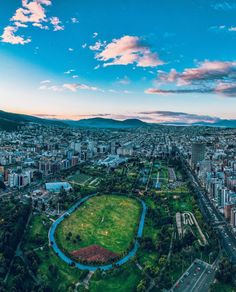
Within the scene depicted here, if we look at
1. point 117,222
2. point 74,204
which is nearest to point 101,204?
→ point 74,204

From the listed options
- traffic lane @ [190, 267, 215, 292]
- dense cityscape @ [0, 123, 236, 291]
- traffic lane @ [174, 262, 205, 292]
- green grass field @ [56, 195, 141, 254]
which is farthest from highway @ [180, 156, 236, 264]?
green grass field @ [56, 195, 141, 254]

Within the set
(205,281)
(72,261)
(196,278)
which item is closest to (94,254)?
(72,261)

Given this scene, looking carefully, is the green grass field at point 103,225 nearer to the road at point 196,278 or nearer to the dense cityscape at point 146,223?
the dense cityscape at point 146,223

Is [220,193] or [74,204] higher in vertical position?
[220,193]

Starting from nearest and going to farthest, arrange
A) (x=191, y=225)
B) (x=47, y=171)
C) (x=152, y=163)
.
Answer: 1. (x=191, y=225)
2. (x=47, y=171)
3. (x=152, y=163)

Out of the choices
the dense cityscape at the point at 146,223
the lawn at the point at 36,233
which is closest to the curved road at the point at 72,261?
the dense cityscape at the point at 146,223

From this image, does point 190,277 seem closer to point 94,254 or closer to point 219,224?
point 94,254

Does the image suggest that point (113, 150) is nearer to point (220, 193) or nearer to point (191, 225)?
point (220, 193)

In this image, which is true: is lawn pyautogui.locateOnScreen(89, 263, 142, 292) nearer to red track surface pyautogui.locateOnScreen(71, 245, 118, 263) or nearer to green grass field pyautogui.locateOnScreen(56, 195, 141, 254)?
red track surface pyautogui.locateOnScreen(71, 245, 118, 263)
